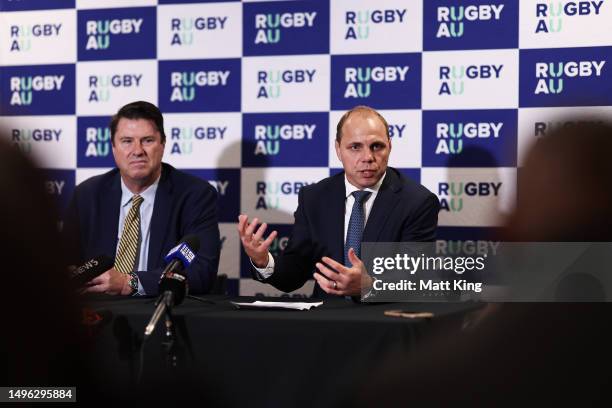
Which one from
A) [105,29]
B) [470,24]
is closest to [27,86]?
[105,29]

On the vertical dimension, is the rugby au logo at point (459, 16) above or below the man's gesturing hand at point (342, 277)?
above

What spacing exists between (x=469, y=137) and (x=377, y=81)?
0.51 meters

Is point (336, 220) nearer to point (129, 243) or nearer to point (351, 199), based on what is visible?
Result: point (351, 199)

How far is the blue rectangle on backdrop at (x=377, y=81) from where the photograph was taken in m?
3.46

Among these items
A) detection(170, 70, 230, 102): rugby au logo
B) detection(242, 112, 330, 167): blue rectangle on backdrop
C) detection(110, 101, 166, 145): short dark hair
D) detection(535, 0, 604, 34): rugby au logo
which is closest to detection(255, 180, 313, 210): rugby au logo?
detection(242, 112, 330, 167): blue rectangle on backdrop

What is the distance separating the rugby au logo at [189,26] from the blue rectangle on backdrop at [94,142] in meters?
0.56

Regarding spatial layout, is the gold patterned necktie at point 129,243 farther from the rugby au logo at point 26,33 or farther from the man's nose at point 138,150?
the rugby au logo at point 26,33

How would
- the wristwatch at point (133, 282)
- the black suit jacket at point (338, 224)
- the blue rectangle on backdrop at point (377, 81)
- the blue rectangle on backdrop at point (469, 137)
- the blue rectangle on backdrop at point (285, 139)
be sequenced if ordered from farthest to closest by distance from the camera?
the blue rectangle on backdrop at point (285, 139) → the blue rectangle on backdrop at point (377, 81) → the blue rectangle on backdrop at point (469, 137) → the black suit jacket at point (338, 224) → the wristwatch at point (133, 282)

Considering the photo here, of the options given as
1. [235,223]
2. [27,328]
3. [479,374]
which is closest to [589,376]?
[479,374]

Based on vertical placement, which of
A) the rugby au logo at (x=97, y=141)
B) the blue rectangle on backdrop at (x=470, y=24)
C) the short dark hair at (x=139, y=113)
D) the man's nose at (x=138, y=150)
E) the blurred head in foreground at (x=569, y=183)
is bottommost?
the blurred head in foreground at (x=569, y=183)

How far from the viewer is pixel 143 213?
3.03 meters

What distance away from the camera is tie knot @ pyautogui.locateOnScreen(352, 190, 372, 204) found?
9.53ft

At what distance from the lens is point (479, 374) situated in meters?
0.81

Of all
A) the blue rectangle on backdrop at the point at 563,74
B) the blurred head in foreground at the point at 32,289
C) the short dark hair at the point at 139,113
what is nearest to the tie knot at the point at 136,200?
the short dark hair at the point at 139,113
